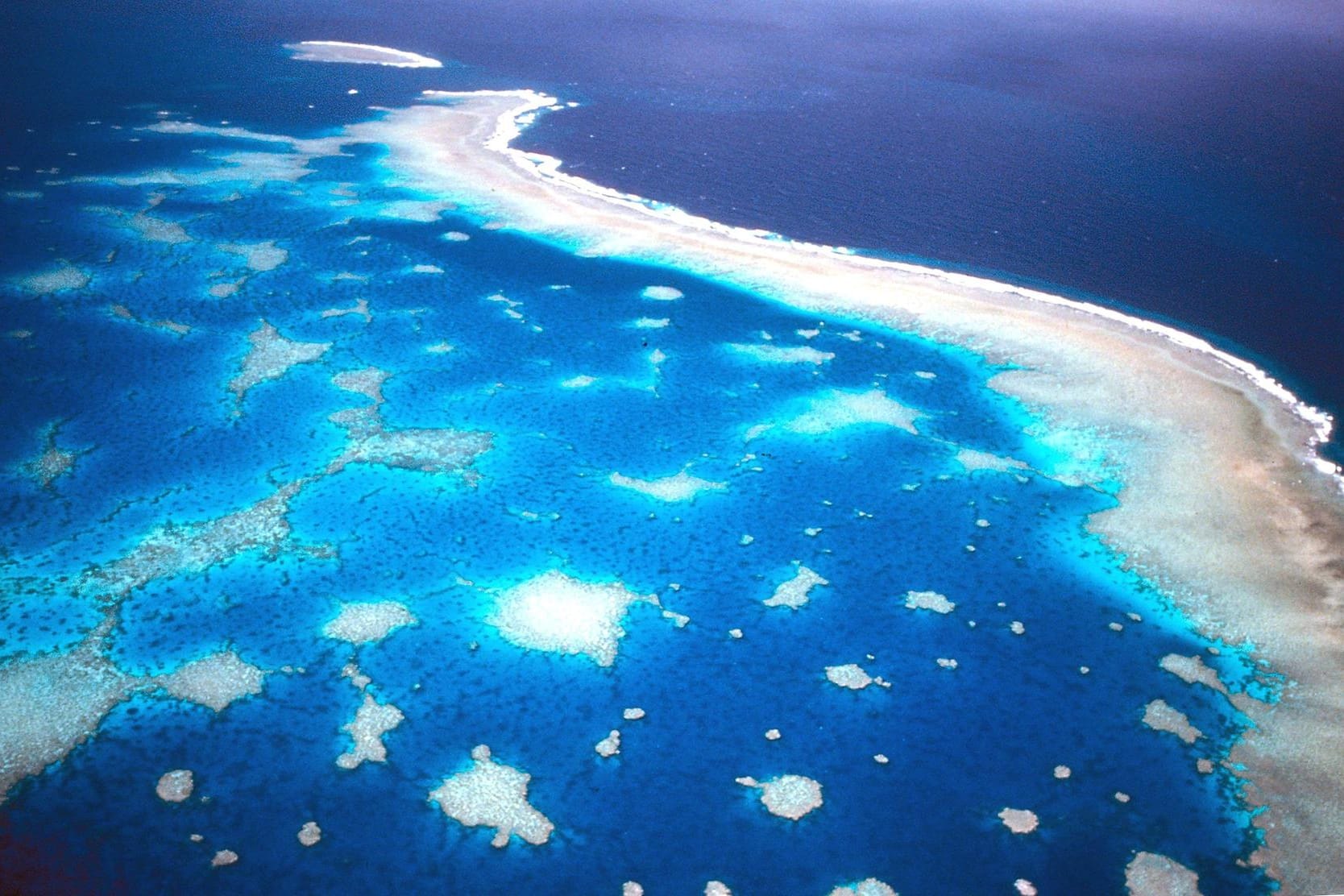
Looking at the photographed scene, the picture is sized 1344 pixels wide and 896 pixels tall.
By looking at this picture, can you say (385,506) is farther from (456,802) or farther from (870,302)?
(870,302)

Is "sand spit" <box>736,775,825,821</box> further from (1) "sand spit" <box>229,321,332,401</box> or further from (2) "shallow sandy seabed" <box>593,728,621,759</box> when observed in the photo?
(1) "sand spit" <box>229,321,332,401</box>

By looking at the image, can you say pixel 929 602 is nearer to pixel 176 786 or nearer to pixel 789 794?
pixel 789 794

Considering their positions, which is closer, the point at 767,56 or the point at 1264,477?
the point at 1264,477

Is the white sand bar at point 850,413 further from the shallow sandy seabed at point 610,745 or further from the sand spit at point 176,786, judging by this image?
the sand spit at point 176,786

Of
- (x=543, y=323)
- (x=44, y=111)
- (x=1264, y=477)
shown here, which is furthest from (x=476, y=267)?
(x=44, y=111)

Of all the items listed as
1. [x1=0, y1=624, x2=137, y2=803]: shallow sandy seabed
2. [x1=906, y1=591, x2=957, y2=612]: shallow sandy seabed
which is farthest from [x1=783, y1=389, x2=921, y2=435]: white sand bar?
[x1=0, y1=624, x2=137, y2=803]: shallow sandy seabed

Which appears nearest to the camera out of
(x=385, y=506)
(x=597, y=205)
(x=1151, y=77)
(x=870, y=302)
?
(x=385, y=506)

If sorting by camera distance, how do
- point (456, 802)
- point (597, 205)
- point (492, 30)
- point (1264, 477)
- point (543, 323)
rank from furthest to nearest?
A: point (492, 30), point (597, 205), point (543, 323), point (1264, 477), point (456, 802)
